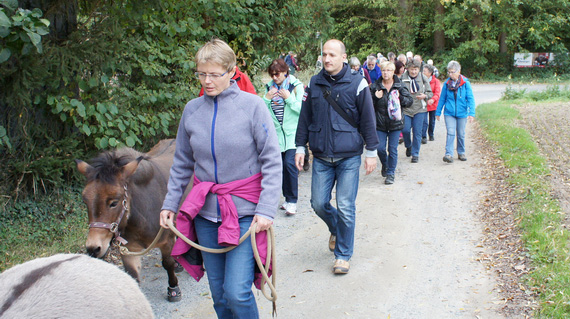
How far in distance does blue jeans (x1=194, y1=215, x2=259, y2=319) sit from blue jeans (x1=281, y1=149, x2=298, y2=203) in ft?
12.7

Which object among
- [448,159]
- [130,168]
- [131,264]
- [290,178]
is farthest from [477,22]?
[130,168]

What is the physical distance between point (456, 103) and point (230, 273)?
310 inches

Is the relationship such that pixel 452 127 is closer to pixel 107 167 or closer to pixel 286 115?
pixel 286 115

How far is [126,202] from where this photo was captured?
4.21 meters

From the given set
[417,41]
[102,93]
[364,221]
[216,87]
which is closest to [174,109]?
[102,93]

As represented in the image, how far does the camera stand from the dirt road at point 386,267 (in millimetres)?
4684

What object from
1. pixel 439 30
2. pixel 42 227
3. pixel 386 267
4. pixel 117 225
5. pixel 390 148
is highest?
pixel 439 30

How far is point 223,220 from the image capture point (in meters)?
3.27

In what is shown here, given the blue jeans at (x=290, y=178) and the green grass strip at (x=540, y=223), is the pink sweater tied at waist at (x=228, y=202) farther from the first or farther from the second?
the blue jeans at (x=290, y=178)

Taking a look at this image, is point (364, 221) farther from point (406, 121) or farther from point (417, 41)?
point (417, 41)

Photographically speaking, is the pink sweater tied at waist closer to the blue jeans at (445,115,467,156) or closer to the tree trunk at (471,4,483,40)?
the blue jeans at (445,115,467,156)

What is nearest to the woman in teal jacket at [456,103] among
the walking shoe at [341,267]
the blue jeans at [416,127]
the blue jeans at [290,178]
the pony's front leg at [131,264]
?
the blue jeans at [416,127]

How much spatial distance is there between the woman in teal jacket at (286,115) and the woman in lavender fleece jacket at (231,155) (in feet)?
12.8

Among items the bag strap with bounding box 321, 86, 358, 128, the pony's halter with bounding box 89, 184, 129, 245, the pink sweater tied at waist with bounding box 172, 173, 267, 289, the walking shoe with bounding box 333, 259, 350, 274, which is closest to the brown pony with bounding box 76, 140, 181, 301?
the pony's halter with bounding box 89, 184, 129, 245
